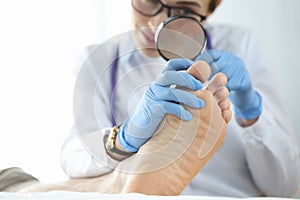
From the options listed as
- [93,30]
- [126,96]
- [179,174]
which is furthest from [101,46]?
[179,174]

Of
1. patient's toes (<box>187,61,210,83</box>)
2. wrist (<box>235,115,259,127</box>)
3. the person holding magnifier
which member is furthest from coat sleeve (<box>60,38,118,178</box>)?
wrist (<box>235,115,259,127</box>)

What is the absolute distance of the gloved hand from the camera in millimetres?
1224

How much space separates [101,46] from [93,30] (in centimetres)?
30

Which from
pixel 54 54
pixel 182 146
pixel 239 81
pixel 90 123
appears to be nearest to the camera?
pixel 182 146

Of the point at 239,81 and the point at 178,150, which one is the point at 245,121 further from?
the point at 178,150

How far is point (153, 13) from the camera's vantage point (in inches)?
49.3

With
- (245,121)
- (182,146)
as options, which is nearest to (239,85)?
(245,121)

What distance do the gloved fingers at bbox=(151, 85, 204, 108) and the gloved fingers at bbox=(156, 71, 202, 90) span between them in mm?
12

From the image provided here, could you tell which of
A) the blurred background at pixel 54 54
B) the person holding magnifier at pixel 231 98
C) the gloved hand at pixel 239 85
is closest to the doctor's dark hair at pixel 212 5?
the person holding magnifier at pixel 231 98

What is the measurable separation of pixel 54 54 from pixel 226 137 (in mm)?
587

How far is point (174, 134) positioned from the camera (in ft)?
3.12

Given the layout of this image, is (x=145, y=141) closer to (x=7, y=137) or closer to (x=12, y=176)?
(x=12, y=176)

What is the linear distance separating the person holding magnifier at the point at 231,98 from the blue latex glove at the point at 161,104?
76 mm

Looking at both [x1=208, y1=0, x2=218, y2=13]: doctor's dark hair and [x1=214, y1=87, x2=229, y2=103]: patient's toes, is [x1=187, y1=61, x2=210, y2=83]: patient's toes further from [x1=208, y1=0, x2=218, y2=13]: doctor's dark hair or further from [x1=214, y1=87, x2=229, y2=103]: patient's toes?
[x1=208, y1=0, x2=218, y2=13]: doctor's dark hair
